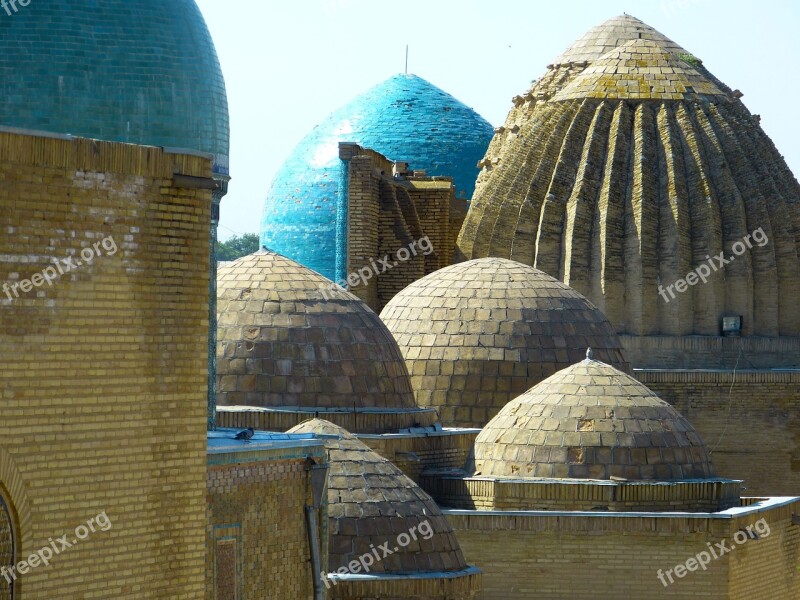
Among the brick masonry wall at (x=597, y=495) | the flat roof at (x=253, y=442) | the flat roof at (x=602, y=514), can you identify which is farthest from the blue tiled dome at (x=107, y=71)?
the brick masonry wall at (x=597, y=495)

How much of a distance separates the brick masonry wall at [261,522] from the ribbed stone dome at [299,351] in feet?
24.1

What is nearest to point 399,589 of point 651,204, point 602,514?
point 602,514

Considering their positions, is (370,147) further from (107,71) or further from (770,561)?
(107,71)

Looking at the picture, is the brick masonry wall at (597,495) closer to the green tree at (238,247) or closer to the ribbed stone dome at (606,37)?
the ribbed stone dome at (606,37)

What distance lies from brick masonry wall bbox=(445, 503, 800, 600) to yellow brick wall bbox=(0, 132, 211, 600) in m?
8.87

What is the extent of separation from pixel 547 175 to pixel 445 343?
7417mm

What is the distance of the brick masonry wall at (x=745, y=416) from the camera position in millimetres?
32000

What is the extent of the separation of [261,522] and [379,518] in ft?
12.3

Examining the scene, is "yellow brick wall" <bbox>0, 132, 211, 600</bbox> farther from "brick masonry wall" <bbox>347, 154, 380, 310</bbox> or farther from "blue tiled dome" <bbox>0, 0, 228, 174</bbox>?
"brick masonry wall" <bbox>347, 154, 380, 310</bbox>

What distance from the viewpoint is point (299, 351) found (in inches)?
1001

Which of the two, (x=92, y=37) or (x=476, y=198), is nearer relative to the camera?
(x=92, y=37)

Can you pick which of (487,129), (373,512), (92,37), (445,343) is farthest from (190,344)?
(487,129)

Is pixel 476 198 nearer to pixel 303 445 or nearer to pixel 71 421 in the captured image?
pixel 303 445

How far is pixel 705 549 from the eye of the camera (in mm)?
23953
